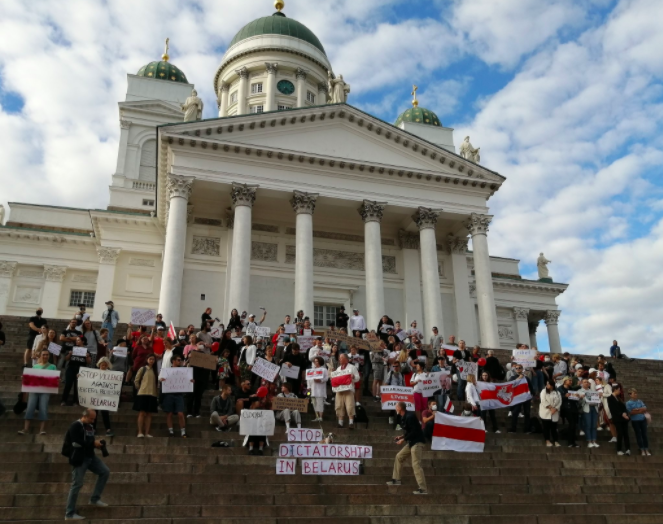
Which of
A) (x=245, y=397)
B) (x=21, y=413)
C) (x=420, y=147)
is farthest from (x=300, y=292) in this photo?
(x=21, y=413)

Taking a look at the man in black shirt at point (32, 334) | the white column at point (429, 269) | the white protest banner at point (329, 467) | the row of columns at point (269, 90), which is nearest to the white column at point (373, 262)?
the white column at point (429, 269)

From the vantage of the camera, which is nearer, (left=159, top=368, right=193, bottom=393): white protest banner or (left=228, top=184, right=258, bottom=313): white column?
(left=159, top=368, right=193, bottom=393): white protest banner

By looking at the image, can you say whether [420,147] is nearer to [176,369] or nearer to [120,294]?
→ [120,294]

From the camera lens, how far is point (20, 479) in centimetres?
887

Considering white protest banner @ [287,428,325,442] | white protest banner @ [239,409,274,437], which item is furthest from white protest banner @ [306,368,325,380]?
white protest banner @ [239,409,274,437]

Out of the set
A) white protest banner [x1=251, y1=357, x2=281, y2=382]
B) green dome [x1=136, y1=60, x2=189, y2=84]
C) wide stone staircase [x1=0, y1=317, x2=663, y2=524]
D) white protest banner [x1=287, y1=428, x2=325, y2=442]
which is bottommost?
wide stone staircase [x1=0, y1=317, x2=663, y2=524]

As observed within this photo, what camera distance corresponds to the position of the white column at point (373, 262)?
24.8 m

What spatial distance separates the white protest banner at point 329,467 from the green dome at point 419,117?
3617cm

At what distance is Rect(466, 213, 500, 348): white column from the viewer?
25.7 m

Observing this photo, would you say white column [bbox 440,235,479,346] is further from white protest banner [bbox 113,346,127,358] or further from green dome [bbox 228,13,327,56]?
green dome [bbox 228,13,327,56]

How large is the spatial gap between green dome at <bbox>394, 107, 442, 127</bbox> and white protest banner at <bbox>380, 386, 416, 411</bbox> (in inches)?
1313

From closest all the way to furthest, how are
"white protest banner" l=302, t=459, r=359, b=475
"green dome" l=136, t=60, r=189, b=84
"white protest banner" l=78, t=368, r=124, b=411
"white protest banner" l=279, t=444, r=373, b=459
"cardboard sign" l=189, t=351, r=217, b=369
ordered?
"white protest banner" l=302, t=459, r=359, b=475 → "white protest banner" l=279, t=444, r=373, b=459 → "white protest banner" l=78, t=368, r=124, b=411 → "cardboard sign" l=189, t=351, r=217, b=369 → "green dome" l=136, t=60, r=189, b=84

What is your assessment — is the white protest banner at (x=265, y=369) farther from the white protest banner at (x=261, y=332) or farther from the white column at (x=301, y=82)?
the white column at (x=301, y=82)

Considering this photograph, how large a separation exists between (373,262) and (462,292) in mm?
6156
